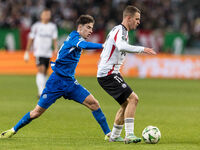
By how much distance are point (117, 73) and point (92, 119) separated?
309 cm

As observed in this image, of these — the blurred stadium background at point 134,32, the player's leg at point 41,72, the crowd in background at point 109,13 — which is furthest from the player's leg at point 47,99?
the crowd in background at point 109,13

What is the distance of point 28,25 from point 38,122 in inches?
614

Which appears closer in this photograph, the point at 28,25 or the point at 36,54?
the point at 36,54

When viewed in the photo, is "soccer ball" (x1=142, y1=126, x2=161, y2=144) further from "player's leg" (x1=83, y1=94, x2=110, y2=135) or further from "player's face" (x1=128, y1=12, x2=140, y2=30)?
"player's face" (x1=128, y1=12, x2=140, y2=30)

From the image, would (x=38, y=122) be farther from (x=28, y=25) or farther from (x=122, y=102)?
(x=28, y=25)

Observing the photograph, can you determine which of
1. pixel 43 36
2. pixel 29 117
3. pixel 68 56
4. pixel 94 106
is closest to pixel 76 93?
pixel 94 106

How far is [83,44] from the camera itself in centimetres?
742

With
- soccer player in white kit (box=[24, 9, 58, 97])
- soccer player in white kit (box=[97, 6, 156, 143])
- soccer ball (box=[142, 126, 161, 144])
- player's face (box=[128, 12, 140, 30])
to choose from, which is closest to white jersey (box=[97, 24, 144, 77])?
soccer player in white kit (box=[97, 6, 156, 143])

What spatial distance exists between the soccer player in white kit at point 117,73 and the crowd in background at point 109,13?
17764mm

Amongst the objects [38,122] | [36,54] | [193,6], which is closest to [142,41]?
[193,6]

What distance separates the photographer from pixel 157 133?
760cm

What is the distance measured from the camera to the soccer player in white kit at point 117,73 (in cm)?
746

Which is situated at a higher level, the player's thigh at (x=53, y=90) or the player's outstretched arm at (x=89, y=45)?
the player's outstretched arm at (x=89, y=45)

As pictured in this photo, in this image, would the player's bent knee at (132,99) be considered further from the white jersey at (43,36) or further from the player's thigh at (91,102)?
the white jersey at (43,36)
